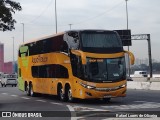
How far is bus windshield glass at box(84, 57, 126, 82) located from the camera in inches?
839

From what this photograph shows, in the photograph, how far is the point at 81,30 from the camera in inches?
868

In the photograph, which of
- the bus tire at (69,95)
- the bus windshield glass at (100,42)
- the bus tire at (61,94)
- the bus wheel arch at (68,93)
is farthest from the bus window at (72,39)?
the bus tire at (61,94)

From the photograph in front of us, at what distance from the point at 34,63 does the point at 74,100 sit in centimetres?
667

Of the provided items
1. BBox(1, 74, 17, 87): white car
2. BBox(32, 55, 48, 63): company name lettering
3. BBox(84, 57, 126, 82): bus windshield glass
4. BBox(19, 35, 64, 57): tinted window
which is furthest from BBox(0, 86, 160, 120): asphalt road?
BBox(1, 74, 17, 87): white car

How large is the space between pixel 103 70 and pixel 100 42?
4.88 feet

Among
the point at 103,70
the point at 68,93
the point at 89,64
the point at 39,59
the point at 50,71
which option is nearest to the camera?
the point at 89,64

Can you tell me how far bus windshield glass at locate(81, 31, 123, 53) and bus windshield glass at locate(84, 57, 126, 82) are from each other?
58 centimetres

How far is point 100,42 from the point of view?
2189cm

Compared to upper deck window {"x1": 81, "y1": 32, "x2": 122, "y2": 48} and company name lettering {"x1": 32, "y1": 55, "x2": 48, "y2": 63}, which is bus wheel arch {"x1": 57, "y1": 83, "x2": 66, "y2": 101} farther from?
upper deck window {"x1": 81, "y1": 32, "x2": 122, "y2": 48}

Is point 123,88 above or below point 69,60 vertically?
below

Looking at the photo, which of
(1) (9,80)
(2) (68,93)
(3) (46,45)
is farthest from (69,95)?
(1) (9,80)

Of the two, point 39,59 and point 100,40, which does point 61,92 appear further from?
point 100,40

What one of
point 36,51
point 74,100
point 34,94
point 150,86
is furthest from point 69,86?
point 150,86

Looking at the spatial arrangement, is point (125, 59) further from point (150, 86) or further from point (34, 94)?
point (150, 86)
